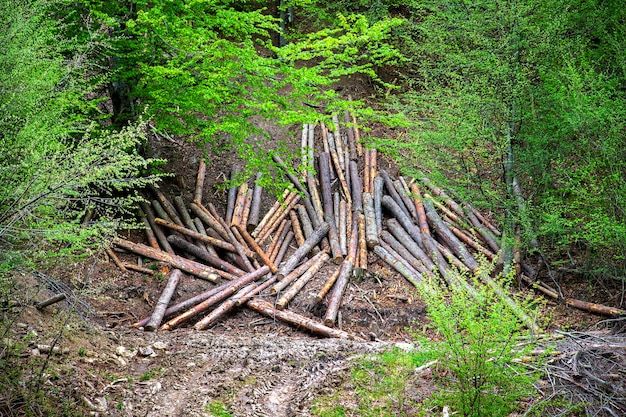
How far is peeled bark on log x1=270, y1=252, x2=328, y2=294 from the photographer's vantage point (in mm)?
9523

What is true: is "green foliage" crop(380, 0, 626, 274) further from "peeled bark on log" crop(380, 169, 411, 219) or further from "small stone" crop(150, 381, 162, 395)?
"small stone" crop(150, 381, 162, 395)

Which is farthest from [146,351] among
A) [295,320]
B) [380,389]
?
[380,389]

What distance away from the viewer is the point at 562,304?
32.4ft

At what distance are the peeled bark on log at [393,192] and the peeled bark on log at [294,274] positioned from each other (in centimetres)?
243

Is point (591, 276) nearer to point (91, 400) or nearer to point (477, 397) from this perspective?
point (477, 397)

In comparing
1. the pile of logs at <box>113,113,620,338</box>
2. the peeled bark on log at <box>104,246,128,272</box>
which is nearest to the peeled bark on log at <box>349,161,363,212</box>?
the pile of logs at <box>113,113,620,338</box>

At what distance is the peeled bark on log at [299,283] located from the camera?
9031mm

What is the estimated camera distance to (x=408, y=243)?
11.0 meters

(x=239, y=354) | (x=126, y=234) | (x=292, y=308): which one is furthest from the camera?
(x=126, y=234)

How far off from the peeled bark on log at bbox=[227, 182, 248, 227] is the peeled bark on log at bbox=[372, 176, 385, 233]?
312cm

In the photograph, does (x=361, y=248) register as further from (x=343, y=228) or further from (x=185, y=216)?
(x=185, y=216)

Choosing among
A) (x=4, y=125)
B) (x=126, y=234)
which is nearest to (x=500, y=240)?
(x=126, y=234)

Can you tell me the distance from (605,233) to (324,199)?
6.00 m

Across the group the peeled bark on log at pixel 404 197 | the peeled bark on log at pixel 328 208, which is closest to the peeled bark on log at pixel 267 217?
the peeled bark on log at pixel 328 208
